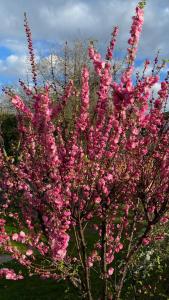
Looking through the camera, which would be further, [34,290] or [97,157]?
[34,290]

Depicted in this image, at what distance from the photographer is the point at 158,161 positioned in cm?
551

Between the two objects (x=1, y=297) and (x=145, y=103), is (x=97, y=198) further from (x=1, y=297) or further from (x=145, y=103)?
(x=1, y=297)

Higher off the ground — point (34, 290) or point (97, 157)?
Answer: point (34, 290)

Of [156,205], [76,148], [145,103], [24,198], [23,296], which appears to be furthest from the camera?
[23,296]

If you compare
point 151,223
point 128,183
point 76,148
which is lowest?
point 151,223

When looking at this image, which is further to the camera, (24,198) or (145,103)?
(24,198)

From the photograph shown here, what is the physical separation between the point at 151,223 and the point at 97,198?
2.47 feet

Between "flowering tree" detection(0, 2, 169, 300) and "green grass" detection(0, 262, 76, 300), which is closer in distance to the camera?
"flowering tree" detection(0, 2, 169, 300)

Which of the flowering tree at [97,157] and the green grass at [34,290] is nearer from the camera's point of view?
the flowering tree at [97,157]

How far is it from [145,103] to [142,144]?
671 millimetres

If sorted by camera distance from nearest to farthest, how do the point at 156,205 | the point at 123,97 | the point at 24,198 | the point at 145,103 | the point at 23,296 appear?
the point at 123,97 < the point at 145,103 < the point at 156,205 < the point at 24,198 < the point at 23,296

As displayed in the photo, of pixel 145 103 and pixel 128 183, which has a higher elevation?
pixel 145 103

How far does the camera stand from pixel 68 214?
521 cm

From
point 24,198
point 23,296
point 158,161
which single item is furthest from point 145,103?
point 23,296
